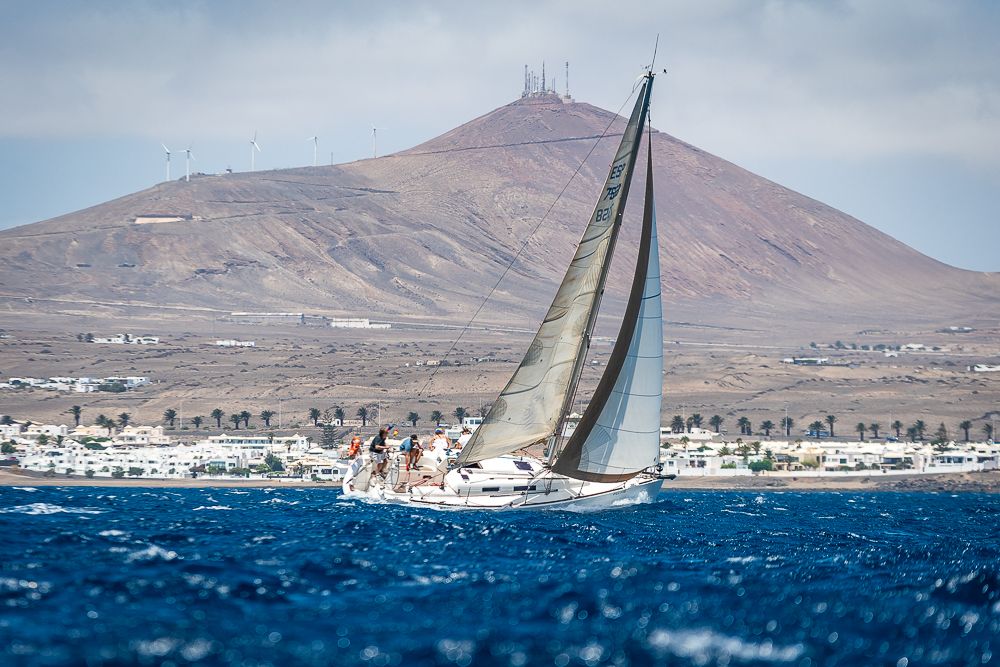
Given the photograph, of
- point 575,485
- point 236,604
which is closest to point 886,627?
point 236,604

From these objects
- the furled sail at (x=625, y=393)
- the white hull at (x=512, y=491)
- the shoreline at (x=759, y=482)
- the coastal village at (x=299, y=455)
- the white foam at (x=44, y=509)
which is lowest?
the shoreline at (x=759, y=482)

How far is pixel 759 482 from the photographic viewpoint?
134750 millimetres

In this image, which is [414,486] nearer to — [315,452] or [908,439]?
[315,452]

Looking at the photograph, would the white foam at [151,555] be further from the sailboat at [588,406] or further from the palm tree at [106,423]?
the palm tree at [106,423]

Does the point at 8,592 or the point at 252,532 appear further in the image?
the point at 252,532

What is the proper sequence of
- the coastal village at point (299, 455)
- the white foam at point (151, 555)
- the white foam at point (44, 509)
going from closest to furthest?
the white foam at point (151, 555) < the white foam at point (44, 509) < the coastal village at point (299, 455)

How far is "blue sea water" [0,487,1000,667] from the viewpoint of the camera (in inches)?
957

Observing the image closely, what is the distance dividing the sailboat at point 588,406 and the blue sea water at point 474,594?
261 inches

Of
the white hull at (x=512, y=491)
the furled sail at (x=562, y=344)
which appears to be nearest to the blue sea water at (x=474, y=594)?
the white hull at (x=512, y=491)

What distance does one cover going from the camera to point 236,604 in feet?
92.4

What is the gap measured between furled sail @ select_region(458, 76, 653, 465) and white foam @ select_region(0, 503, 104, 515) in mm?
15291

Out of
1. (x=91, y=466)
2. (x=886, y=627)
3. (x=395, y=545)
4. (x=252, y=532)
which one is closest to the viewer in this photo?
(x=886, y=627)

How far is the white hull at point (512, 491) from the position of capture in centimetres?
5588

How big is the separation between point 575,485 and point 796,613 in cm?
2788
